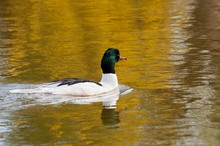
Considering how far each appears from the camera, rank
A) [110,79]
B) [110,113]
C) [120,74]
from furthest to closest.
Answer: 1. [120,74]
2. [110,79]
3. [110,113]

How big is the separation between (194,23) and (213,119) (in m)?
18.2

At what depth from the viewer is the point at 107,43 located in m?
25.8

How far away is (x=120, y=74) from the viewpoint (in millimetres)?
19422

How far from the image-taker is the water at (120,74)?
12648 millimetres

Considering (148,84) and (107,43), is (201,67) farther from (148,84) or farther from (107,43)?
(107,43)

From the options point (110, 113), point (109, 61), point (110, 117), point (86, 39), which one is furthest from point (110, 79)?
point (86, 39)

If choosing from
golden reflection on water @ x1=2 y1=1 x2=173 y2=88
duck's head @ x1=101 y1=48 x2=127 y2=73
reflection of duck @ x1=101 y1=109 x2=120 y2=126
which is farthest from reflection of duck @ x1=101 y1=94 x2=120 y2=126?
golden reflection on water @ x1=2 y1=1 x2=173 y2=88

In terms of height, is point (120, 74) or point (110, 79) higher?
point (110, 79)

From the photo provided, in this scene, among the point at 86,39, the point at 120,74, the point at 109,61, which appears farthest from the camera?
the point at 86,39

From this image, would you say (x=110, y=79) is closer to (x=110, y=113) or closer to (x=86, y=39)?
(x=110, y=113)

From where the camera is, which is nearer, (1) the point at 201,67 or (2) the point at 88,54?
(1) the point at 201,67

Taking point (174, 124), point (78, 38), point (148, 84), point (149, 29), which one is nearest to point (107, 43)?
point (78, 38)

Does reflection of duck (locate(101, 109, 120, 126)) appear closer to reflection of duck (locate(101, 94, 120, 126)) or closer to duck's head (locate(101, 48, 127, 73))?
reflection of duck (locate(101, 94, 120, 126))

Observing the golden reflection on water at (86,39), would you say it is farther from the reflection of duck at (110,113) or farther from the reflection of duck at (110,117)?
the reflection of duck at (110,117)
